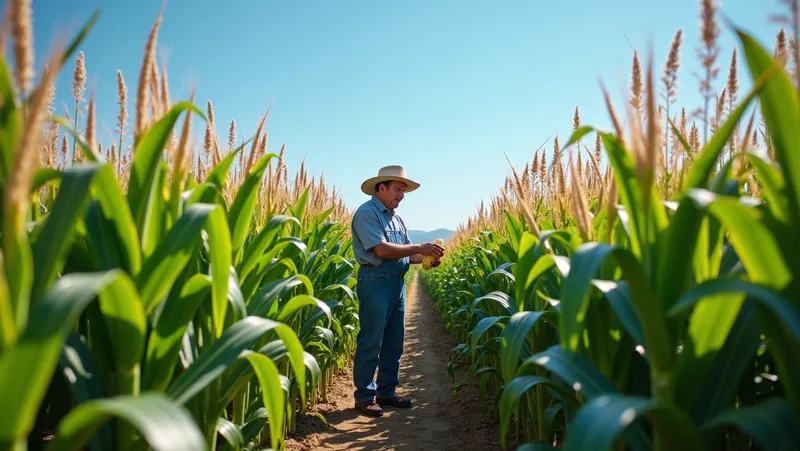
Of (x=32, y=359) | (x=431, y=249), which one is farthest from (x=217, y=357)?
(x=431, y=249)

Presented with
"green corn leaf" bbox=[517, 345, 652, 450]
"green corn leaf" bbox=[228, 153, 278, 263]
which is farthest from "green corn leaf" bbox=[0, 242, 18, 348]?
"green corn leaf" bbox=[517, 345, 652, 450]

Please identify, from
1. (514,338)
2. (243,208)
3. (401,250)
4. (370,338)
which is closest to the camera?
(514,338)

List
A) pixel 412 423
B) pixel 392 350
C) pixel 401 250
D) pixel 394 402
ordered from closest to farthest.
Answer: pixel 412 423
pixel 401 250
pixel 394 402
pixel 392 350

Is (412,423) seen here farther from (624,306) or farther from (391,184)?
(624,306)

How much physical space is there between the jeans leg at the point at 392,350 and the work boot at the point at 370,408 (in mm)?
313

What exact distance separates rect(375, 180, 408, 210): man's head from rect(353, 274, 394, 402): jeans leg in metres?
0.78

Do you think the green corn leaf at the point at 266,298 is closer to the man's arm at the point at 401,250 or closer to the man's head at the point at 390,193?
the man's arm at the point at 401,250

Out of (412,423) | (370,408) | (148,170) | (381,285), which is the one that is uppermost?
(148,170)

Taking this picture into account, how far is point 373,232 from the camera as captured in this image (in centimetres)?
434

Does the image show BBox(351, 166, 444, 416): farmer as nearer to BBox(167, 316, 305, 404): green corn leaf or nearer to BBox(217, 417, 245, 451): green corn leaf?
BBox(217, 417, 245, 451): green corn leaf

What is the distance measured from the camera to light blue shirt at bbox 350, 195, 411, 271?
171 inches

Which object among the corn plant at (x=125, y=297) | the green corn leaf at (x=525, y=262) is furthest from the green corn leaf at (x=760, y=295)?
the corn plant at (x=125, y=297)

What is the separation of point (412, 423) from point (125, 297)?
3.48 metres

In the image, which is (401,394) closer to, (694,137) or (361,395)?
(361,395)
